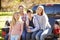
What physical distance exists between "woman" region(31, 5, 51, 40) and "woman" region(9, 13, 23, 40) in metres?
0.31

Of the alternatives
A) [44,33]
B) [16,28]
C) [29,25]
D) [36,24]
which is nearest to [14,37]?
[16,28]

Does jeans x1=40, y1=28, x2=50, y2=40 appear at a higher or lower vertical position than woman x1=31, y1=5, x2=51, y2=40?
lower

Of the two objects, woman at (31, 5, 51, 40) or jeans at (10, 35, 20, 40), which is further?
jeans at (10, 35, 20, 40)

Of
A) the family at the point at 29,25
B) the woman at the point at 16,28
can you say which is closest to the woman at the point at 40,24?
the family at the point at 29,25

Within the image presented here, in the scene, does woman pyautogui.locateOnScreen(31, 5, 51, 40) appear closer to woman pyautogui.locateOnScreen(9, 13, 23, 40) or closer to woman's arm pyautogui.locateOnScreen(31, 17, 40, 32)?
woman's arm pyautogui.locateOnScreen(31, 17, 40, 32)

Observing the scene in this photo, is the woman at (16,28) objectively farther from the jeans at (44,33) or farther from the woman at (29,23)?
the jeans at (44,33)

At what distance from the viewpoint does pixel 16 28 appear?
14.6ft

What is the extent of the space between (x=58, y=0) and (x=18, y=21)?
106 centimetres

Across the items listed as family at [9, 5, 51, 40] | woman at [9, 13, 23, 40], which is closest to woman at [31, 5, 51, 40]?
family at [9, 5, 51, 40]

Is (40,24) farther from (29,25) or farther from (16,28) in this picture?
(16,28)

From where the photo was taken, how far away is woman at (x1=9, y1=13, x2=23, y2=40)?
442 cm

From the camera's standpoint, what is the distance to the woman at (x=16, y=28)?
4.42m

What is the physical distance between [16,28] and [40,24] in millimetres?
576

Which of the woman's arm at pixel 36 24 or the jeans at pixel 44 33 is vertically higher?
the woman's arm at pixel 36 24
